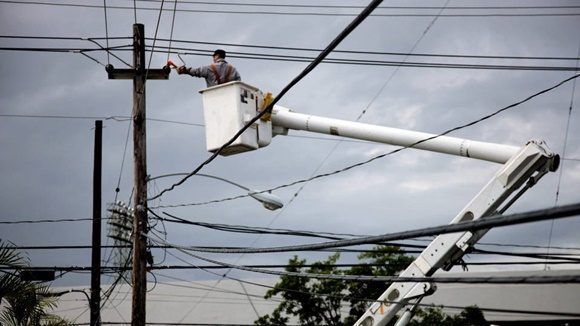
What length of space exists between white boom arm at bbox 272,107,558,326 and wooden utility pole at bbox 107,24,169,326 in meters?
3.97

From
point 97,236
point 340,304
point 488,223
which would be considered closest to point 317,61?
point 488,223

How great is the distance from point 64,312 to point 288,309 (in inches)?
425

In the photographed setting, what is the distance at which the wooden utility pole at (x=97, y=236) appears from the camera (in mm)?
22625

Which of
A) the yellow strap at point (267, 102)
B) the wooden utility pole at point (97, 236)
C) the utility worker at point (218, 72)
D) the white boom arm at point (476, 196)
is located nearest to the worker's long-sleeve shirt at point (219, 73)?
the utility worker at point (218, 72)

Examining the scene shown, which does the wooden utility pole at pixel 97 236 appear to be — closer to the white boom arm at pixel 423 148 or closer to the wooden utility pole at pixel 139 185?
the wooden utility pole at pixel 139 185

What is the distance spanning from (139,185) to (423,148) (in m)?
5.55

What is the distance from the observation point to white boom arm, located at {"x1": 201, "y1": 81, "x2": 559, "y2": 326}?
13297 mm

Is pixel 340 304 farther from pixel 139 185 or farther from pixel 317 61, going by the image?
pixel 317 61

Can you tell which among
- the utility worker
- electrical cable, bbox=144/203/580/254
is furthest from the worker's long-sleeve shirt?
electrical cable, bbox=144/203/580/254

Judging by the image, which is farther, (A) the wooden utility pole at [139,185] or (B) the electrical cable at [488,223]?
(A) the wooden utility pole at [139,185]

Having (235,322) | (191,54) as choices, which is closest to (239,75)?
(191,54)

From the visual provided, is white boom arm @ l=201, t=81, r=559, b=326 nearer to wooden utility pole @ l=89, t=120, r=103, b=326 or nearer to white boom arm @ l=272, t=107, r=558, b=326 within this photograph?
white boom arm @ l=272, t=107, r=558, b=326

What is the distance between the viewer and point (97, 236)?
78.8 ft

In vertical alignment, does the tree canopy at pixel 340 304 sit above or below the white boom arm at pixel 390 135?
above
